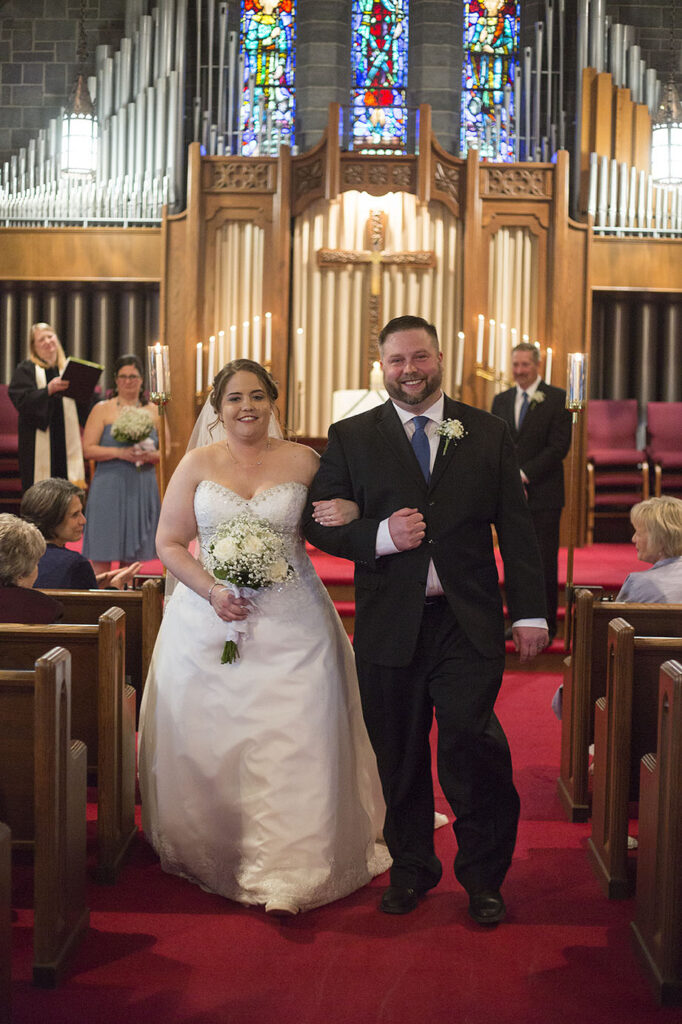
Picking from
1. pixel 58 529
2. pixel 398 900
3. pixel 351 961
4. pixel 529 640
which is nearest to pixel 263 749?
pixel 398 900

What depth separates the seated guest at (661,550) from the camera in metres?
4.09

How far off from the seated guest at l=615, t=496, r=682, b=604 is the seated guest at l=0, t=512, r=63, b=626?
2.12 m

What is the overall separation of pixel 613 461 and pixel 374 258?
2.66m

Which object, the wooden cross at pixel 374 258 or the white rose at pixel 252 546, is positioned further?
the wooden cross at pixel 374 258

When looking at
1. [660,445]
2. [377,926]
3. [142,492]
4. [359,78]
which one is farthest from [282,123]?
[377,926]

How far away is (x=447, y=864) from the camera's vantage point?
359cm

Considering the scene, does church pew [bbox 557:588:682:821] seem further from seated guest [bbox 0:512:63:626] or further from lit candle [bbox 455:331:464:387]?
lit candle [bbox 455:331:464:387]

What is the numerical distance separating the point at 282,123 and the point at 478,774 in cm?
886

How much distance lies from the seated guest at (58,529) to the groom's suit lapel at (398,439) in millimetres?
1649

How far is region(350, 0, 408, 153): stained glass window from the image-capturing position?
11.0 m

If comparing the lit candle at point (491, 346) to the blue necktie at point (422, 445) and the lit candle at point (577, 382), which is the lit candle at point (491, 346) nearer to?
the lit candle at point (577, 382)

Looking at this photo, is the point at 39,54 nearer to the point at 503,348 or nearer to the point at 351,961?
the point at 503,348

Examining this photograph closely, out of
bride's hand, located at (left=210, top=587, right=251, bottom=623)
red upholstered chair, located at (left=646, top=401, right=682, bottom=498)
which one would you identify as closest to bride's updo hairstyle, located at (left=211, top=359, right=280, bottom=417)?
bride's hand, located at (left=210, top=587, right=251, bottom=623)

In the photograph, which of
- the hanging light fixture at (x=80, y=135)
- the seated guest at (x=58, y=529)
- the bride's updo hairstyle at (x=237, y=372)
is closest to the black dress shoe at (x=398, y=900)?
the bride's updo hairstyle at (x=237, y=372)
